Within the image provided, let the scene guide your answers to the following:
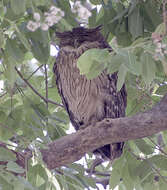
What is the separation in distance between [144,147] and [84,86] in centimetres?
90

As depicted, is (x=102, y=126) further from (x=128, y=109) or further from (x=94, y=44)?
(x=94, y=44)

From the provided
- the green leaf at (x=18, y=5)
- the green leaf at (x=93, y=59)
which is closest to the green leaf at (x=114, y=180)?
the green leaf at (x=93, y=59)

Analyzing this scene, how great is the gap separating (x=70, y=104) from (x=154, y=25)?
56.1 inches

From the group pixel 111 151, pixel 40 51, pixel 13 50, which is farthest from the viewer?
pixel 111 151

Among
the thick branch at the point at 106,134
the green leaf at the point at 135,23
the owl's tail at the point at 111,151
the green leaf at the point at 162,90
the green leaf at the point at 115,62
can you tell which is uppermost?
the green leaf at the point at 135,23

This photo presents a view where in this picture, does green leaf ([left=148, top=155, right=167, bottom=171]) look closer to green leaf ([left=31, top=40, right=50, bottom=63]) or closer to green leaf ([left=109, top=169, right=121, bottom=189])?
green leaf ([left=109, top=169, right=121, bottom=189])

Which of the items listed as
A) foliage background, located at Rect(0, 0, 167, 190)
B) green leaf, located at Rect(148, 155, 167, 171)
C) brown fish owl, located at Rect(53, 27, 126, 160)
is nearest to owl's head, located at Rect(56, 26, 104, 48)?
brown fish owl, located at Rect(53, 27, 126, 160)

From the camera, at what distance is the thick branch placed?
118 inches

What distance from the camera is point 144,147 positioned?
350cm

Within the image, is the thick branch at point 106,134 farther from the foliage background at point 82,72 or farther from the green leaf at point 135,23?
the green leaf at point 135,23

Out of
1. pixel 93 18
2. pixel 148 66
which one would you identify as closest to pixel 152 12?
pixel 93 18

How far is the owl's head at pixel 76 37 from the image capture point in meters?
4.21

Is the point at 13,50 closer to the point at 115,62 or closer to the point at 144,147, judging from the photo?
the point at 115,62

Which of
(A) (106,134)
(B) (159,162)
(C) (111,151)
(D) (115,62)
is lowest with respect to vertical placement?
(C) (111,151)
